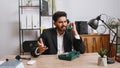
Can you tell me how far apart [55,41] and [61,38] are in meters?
0.10

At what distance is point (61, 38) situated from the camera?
2.66 metres

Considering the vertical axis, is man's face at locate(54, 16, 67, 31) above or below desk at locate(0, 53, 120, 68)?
above

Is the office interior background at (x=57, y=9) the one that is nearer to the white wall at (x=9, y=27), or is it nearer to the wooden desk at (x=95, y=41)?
the white wall at (x=9, y=27)

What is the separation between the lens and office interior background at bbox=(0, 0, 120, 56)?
3.96m

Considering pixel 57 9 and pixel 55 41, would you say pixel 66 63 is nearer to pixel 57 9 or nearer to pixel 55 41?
pixel 55 41

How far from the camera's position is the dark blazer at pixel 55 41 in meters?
2.59

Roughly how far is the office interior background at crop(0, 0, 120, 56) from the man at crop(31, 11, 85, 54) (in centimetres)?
138

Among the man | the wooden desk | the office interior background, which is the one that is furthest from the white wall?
Answer: the man

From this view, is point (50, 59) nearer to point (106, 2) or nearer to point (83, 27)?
point (83, 27)

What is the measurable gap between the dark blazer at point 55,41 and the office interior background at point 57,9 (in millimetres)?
1417

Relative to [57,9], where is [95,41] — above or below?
below

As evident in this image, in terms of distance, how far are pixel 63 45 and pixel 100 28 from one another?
163 centimetres

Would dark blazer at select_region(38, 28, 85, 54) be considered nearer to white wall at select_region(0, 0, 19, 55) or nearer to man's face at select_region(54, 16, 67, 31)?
man's face at select_region(54, 16, 67, 31)

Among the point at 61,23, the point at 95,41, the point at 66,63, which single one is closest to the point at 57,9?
the point at 95,41
